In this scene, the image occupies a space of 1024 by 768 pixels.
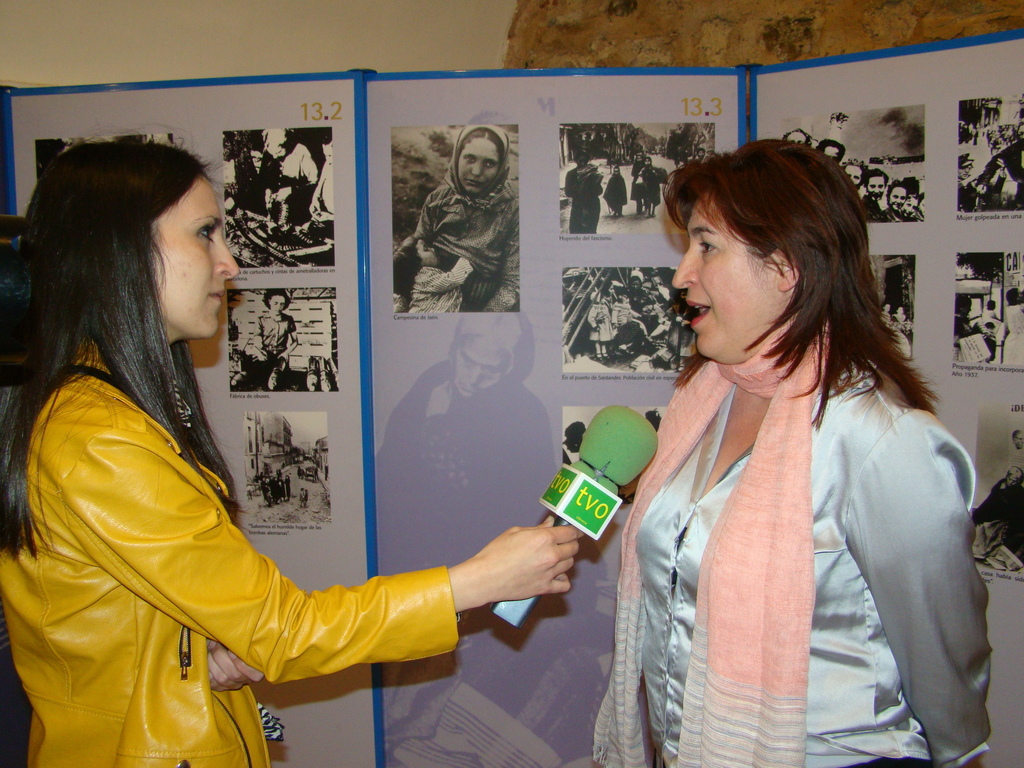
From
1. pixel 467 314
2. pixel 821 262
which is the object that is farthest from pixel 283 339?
pixel 821 262

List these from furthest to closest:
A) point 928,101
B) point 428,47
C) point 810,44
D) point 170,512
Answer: point 428,47 < point 810,44 < point 928,101 < point 170,512

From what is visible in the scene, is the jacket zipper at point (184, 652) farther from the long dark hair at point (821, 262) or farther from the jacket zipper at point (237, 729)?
the long dark hair at point (821, 262)

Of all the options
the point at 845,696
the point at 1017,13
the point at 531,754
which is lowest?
the point at 531,754

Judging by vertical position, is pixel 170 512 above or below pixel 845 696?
above

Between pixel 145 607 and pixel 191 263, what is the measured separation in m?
0.66

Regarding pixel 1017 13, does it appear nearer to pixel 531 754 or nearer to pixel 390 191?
pixel 390 191

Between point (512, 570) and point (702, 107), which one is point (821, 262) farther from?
point (702, 107)

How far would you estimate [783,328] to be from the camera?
4.61 ft

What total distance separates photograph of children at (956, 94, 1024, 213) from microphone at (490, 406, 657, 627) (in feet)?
4.96

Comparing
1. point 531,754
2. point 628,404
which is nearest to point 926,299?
point 628,404

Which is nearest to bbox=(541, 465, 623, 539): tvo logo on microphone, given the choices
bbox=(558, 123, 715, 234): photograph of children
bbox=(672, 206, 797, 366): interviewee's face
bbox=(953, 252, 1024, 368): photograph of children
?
bbox=(672, 206, 797, 366): interviewee's face

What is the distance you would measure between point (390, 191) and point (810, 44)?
201cm

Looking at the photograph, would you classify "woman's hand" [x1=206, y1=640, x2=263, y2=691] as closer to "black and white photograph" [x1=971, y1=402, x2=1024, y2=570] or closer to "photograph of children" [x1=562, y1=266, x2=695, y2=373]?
"photograph of children" [x1=562, y1=266, x2=695, y2=373]

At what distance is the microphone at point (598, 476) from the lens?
1285 mm
